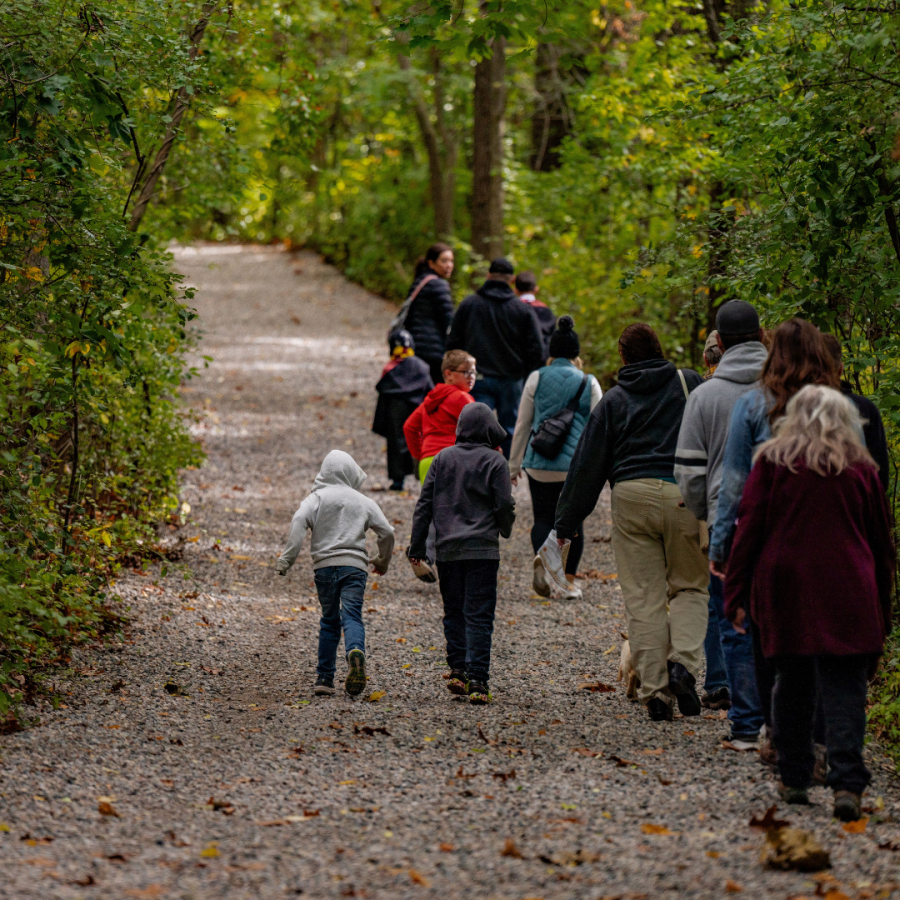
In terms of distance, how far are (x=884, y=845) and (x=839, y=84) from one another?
150 inches

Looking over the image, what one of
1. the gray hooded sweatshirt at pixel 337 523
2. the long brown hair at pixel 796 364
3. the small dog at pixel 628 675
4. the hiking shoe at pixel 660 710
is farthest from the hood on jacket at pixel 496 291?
the long brown hair at pixel 796 364

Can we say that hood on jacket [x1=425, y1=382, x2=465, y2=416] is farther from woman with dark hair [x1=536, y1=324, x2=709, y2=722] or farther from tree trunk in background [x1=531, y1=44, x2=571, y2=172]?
tree trunk in background [x1=531, y1=44, x2=571, y2=172]

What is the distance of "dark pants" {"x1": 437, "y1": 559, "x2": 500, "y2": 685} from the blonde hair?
233 centimetres

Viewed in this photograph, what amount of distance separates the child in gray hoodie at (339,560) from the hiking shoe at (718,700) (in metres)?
1.98

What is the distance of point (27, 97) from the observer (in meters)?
5.47

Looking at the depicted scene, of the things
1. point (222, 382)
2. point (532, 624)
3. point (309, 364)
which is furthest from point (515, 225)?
point (532, 624)

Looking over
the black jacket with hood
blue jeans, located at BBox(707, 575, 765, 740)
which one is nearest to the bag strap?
the black jacket with hood

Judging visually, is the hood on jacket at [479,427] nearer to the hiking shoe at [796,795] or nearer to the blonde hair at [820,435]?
the blonde hair at [820,435]

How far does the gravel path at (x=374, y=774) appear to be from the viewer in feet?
13.1

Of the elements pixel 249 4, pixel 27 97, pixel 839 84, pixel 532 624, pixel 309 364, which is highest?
pixel 249 4

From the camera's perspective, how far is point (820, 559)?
4.34 m

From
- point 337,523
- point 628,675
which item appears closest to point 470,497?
point 337,523

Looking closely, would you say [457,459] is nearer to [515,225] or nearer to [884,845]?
[884,845]

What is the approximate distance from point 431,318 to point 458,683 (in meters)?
5.66
